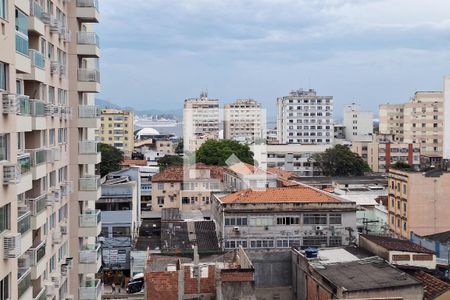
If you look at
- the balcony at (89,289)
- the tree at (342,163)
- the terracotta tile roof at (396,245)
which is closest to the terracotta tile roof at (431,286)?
the terracotta tile roof at (396,245)

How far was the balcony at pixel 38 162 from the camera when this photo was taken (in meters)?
9.89

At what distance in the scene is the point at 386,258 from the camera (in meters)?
18.7

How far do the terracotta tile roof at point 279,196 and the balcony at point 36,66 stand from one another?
1426 cm

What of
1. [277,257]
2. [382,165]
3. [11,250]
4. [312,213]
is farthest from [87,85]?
[382,165]

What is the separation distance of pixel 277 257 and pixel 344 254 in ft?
6.60

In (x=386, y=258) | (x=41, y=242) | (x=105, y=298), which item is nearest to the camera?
(x=41, y=242)

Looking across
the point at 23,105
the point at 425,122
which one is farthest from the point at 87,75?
the point at 425,122

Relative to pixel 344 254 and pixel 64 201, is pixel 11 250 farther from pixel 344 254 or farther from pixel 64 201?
pixel 344 254

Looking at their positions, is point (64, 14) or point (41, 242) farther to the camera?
point (64, 14)

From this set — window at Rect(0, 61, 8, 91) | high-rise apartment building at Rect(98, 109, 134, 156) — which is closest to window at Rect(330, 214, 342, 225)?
window at Rect(0, 61, 8, 91)

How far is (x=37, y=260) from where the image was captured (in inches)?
397

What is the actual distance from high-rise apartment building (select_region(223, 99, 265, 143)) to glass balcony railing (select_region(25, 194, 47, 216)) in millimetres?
75466

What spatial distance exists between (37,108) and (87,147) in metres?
3.75

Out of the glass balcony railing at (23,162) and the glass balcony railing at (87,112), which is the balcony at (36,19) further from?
the glass balcony railing at (87,112)
